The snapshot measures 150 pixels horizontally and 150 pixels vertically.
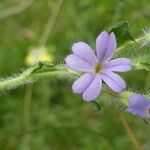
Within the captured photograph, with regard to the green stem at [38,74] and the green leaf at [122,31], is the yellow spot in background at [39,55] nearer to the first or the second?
the green stem at [38,74]

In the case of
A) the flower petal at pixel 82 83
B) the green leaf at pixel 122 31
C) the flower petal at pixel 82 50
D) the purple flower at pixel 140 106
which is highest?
the green leaf at pixel 122 31

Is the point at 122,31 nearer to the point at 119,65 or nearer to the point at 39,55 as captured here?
the point at 119,65

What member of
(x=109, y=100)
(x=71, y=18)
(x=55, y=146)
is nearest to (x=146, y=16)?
(x=71, y=18)

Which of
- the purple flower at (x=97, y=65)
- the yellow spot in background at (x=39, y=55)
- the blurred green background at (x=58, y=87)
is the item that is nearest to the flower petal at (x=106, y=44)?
the purple flower at (x=97, y=65)

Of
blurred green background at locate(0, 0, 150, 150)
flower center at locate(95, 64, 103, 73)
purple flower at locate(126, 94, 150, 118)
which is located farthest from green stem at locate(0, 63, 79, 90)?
blurred green background at locate(0, 0, 150, 150)

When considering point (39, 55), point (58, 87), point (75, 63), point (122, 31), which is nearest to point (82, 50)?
point (75, 63)

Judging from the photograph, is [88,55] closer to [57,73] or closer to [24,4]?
[57,73]
